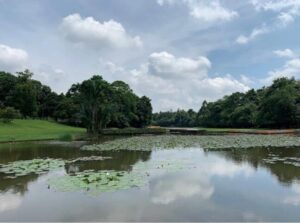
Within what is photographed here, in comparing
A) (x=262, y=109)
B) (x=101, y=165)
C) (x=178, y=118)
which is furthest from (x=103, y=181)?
(x=178, y=118)

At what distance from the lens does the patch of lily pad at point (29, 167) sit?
13344 mm

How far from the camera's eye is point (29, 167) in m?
14.6

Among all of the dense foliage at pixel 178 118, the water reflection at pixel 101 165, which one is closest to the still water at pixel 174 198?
the water reflection at pixel 101 165

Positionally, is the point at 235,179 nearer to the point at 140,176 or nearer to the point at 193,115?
the point at 140,176

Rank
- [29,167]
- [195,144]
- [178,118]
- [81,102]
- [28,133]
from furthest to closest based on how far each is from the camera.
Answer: [178,118] → [81,102] → [28,133] → [195,144] → [29,167]

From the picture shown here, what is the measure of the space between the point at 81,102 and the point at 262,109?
1475 inches

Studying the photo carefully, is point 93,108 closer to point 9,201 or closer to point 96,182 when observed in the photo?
point 96,182

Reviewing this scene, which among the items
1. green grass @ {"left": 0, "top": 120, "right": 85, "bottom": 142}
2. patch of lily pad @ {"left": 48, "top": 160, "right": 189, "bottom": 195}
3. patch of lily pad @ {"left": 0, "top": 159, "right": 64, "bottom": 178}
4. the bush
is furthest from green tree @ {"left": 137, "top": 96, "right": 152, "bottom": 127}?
patch of lily pad @ {"left": 48, "top": 160, "right": 189, "bottom": 195}

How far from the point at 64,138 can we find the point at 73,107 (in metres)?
35.0

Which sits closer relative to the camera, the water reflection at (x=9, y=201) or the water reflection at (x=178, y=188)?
the water reflection at (x=9, y=201)

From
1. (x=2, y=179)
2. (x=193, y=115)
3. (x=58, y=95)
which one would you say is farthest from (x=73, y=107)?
(x=193, y=115)

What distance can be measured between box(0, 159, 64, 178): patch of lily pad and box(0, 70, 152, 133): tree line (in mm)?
32925

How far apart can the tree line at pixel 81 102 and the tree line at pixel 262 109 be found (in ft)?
72.5

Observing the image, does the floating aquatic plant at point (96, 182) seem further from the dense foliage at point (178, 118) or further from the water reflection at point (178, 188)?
the dense foliage at point (178, 118)
